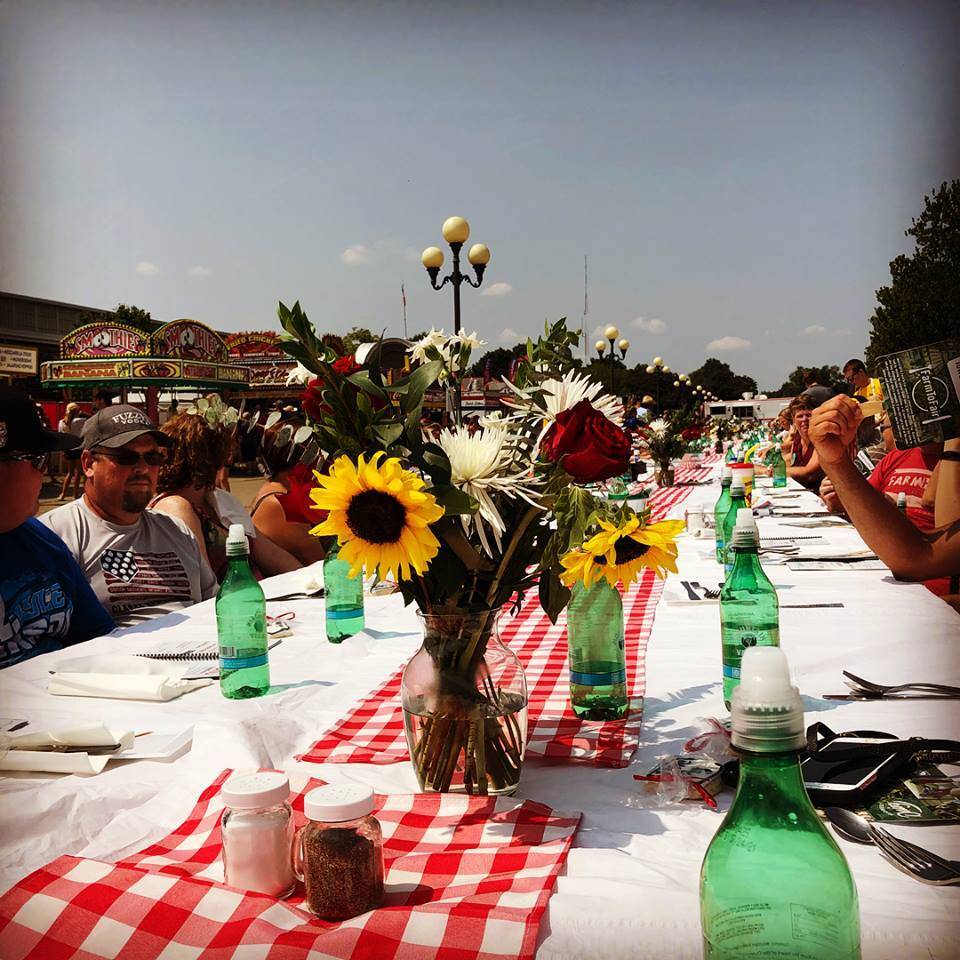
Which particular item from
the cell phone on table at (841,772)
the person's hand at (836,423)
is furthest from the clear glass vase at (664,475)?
the cell phone on table at (841,772)

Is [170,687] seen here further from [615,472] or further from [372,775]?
[615,472]

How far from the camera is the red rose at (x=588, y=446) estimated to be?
1.09 meters

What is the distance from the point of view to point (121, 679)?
1.70m

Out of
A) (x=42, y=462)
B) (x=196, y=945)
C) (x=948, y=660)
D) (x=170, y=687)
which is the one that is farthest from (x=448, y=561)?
(x=42, y=462)

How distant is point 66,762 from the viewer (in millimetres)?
1296

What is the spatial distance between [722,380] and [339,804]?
91526 mm

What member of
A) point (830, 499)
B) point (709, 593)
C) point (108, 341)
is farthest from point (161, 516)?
point (108, 341)

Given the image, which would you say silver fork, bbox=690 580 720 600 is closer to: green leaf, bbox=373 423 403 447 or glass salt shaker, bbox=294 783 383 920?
green leaf, bbox=373 423 403 447

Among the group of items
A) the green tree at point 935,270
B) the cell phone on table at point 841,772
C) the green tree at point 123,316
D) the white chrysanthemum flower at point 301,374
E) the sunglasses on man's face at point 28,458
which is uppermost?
the green tree at point 123,316

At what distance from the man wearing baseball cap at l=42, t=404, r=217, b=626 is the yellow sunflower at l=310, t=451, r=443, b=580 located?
1.88 metres

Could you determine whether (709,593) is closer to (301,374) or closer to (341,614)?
(341,614)

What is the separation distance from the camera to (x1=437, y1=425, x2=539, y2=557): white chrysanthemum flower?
3.63 ft

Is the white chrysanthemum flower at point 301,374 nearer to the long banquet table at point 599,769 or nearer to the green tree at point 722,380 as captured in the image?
the long banquet table at point 599,769

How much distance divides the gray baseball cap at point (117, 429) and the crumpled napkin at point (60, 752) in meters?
1.59
